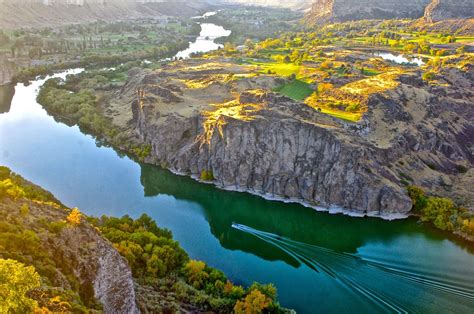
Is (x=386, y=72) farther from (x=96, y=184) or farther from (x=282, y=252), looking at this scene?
(x=96, y=184)

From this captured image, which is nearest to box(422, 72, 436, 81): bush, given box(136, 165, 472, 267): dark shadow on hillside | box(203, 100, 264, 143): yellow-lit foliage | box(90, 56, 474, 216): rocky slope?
box(90, 56, 474, 216): rocky slope

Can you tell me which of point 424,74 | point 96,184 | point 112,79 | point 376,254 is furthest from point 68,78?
point 376,254

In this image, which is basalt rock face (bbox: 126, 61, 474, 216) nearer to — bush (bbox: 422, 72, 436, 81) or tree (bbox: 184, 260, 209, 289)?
bush (bbox: 422, 72, 436, 81)

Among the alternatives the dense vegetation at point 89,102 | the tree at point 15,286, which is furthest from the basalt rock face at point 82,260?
the dense vegetation at point 89,102

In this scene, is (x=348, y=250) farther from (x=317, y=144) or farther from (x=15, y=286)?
(x=15, y=286)

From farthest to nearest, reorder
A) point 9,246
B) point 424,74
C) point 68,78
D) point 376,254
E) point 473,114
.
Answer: point 68,78
point 424,74
point 473,114
point 376,254
point 9,246

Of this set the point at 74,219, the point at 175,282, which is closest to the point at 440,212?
the point at 175,282

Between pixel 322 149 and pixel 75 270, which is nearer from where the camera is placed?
pixel 75 270
